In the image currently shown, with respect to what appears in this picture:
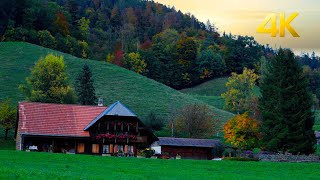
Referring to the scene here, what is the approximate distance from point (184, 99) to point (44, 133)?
46306mm

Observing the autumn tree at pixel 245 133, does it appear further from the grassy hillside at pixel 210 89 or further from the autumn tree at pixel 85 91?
the grassy hillside at pixel 210 89

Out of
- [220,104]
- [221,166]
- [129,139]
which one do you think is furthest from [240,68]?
[221,166]

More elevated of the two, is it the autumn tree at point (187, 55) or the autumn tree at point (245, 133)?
the autumn tree at point (187, 55)

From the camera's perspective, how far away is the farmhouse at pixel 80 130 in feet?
207

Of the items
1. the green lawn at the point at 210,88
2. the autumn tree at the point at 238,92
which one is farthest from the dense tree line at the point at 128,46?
the autumn tree at the point at 238,92

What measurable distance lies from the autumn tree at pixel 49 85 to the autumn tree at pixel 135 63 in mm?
59715

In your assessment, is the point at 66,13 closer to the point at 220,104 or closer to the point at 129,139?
the point at 220,104

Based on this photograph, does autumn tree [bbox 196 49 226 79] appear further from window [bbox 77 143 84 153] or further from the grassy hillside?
window [bbox 77 143 84 153]

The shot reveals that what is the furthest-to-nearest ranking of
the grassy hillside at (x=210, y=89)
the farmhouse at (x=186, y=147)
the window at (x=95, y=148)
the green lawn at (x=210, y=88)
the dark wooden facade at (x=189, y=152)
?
the green lawn at (x=210, y=88) → the grassy hillside at (x=210, y=89) → the dark wooden facade at (x=189, y=152) → the farmhouse at (x=186, y=147) → the window at (x=95, y=148)

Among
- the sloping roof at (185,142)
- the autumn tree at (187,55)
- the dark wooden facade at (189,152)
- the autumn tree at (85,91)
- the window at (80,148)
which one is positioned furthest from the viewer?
the autumn tree at (187,55)

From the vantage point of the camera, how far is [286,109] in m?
60.1

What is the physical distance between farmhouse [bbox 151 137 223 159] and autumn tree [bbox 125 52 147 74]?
70.2 m

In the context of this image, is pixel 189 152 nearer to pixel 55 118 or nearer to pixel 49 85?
pixel 55 118

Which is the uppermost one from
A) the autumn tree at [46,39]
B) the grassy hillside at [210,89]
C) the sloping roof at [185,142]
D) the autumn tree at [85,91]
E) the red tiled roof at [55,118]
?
the autumn tree at [46,39]
